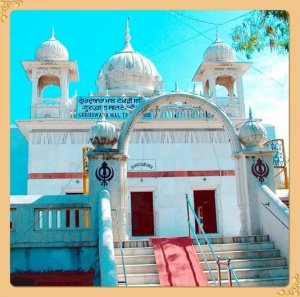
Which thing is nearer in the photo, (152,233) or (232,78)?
(152,233)

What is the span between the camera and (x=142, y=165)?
14328mm

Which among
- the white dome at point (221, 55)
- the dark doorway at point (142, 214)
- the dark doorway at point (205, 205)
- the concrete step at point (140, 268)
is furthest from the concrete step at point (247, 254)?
the white dome at point (221, 55)

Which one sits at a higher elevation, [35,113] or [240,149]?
[35,113]

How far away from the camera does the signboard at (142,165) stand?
46.7ft

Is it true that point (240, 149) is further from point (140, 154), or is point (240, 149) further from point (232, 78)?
point (232, 78)

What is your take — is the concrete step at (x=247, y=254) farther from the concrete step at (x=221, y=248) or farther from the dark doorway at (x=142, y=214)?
the dark doorway at (x=142, y=214)

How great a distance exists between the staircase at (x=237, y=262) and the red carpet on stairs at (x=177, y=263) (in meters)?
0.11

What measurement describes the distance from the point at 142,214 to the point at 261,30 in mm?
7936
